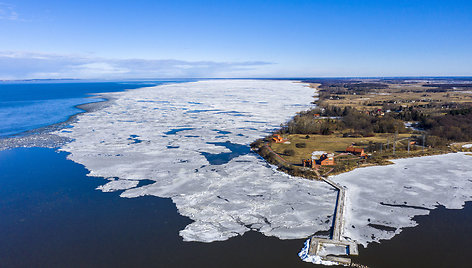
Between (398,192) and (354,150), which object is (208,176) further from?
(354,150)

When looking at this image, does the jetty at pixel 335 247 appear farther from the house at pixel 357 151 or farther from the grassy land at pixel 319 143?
the house at pixel 357 151

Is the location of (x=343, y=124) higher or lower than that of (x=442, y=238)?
higher

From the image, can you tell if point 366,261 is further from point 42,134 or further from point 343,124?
point 42,134

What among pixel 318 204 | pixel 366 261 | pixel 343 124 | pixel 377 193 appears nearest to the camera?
pixel 366 261

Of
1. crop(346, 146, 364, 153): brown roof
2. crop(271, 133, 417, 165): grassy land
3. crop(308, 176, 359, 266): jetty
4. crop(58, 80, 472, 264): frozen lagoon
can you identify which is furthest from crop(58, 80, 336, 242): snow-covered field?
crop(346, 146, 364, 153): brown roof

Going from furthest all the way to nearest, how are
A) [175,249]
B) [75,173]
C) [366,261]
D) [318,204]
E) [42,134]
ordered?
[42,134] < [75,173] < [318,204] < [175,249] < [366,261]

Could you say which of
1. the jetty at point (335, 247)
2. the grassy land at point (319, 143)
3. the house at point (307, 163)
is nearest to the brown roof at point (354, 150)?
the grassy land at point (319, 143)

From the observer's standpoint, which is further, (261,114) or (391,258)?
(261,114)

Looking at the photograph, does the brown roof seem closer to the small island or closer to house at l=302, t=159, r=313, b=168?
the small island

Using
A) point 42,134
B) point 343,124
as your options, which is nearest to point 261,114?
point 343,124

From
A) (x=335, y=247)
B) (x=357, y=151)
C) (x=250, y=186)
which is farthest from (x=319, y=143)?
(x=335, y=247)
